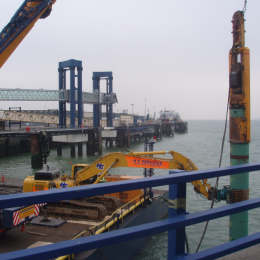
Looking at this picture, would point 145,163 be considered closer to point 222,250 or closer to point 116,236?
point 222,250

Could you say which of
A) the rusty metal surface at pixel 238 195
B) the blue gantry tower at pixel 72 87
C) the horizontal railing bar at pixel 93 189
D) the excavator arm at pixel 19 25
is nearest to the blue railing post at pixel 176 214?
the horizontal railing bar at pixel 93 189

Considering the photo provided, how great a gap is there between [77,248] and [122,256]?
10.5 meters

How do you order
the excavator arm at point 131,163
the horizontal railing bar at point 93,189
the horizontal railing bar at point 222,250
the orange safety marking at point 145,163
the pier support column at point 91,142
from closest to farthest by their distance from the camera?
the horizontal railing bar at point 93,189 < the horizontal railing bar at point 222,250 < the excavator arm at point 131,163 < the orange safety marking at point 145,163 < the pier support column at point 91,142

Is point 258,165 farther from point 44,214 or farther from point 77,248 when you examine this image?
point 44,214

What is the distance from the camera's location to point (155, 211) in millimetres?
15242

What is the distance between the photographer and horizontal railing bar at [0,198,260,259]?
6.16ft

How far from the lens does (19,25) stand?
94.0 feet

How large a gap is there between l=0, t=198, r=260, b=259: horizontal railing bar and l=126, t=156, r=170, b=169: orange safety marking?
1046 centimetres

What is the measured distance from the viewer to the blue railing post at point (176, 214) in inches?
99.0

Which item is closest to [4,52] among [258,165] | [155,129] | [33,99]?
[258,165]

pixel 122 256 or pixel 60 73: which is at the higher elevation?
pixel 60 73

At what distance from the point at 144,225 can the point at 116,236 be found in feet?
0.90

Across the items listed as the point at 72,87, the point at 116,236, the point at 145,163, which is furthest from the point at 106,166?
the point at 72,87

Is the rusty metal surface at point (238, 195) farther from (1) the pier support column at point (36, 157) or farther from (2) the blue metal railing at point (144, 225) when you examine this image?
(1) the pier support column at point (36, 157)
